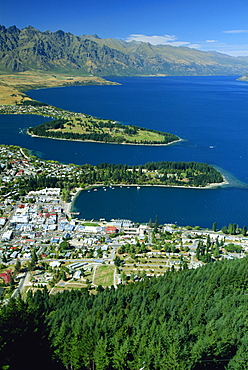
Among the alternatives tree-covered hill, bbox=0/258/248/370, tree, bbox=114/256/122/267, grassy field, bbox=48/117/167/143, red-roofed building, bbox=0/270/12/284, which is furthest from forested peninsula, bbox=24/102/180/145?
tree-covered hill, bbox=0/258/248/370

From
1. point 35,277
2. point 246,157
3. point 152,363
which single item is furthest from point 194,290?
point 246,157

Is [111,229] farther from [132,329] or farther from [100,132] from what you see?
[100,132]

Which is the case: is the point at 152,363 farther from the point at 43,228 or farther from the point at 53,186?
the point at 53,186

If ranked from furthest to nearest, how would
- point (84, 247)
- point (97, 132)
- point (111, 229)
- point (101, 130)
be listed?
1. point (101, 130)
2. point (97, 132)
3. point (111, 229)
4. point (84, 247)

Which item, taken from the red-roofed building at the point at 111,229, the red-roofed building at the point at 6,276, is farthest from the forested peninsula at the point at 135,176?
the red-roofed building at the point at 6,276

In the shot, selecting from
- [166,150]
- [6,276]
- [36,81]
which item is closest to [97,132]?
[166,150]

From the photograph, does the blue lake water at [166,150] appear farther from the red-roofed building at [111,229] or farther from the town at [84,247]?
the red-roofed building at [111,229]
